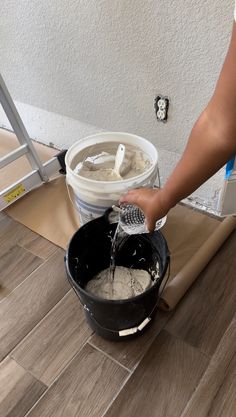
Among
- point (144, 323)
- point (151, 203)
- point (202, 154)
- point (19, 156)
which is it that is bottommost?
point (144, 323)

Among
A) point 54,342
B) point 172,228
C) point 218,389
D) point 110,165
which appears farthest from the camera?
point 172,228

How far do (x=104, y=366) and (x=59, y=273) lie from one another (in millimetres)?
344

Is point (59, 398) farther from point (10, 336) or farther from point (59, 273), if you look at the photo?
point (59, 273)

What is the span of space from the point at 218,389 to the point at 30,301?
594mm

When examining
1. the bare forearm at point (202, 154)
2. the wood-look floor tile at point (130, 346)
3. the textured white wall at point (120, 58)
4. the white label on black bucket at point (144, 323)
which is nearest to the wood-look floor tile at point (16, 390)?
the wood-look floor tile at point (130, 346)

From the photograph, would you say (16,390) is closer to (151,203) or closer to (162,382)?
(162,382)

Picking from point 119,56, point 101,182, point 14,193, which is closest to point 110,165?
point 101,182

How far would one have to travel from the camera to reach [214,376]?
836mm

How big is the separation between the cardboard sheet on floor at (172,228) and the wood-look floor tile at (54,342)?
0.82 feet

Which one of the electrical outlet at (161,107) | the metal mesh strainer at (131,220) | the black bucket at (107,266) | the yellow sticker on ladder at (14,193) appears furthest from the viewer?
the yellow sticker on ladder at (14,193)

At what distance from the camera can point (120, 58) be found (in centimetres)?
108

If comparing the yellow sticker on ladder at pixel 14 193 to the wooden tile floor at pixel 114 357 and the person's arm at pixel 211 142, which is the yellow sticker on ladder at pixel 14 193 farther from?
the person's arm at pixel 211 142

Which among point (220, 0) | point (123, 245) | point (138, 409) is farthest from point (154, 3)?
point (138, 409)

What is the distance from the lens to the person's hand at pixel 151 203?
62 cm
